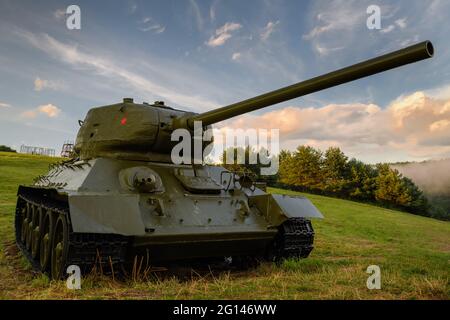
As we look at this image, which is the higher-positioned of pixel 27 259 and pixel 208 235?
pixel 208 235

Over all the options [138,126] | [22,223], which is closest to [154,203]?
[138,126]

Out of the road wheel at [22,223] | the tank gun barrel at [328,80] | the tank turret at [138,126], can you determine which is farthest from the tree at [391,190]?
the tank gun barrel at [328,80]

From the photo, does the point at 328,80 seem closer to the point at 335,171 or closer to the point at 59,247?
the point at 59,247

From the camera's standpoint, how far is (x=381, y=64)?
17.2ft

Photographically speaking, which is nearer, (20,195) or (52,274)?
(52,274)

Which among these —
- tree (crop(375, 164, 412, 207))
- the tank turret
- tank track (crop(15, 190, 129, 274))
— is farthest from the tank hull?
tree (crop(375, 164, 412, 207))

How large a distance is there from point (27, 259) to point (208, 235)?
451 centimetres

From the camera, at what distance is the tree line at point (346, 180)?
4497 cm

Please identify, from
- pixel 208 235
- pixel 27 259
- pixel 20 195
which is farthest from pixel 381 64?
pixel 20 195

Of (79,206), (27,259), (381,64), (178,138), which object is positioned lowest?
(27,259)
